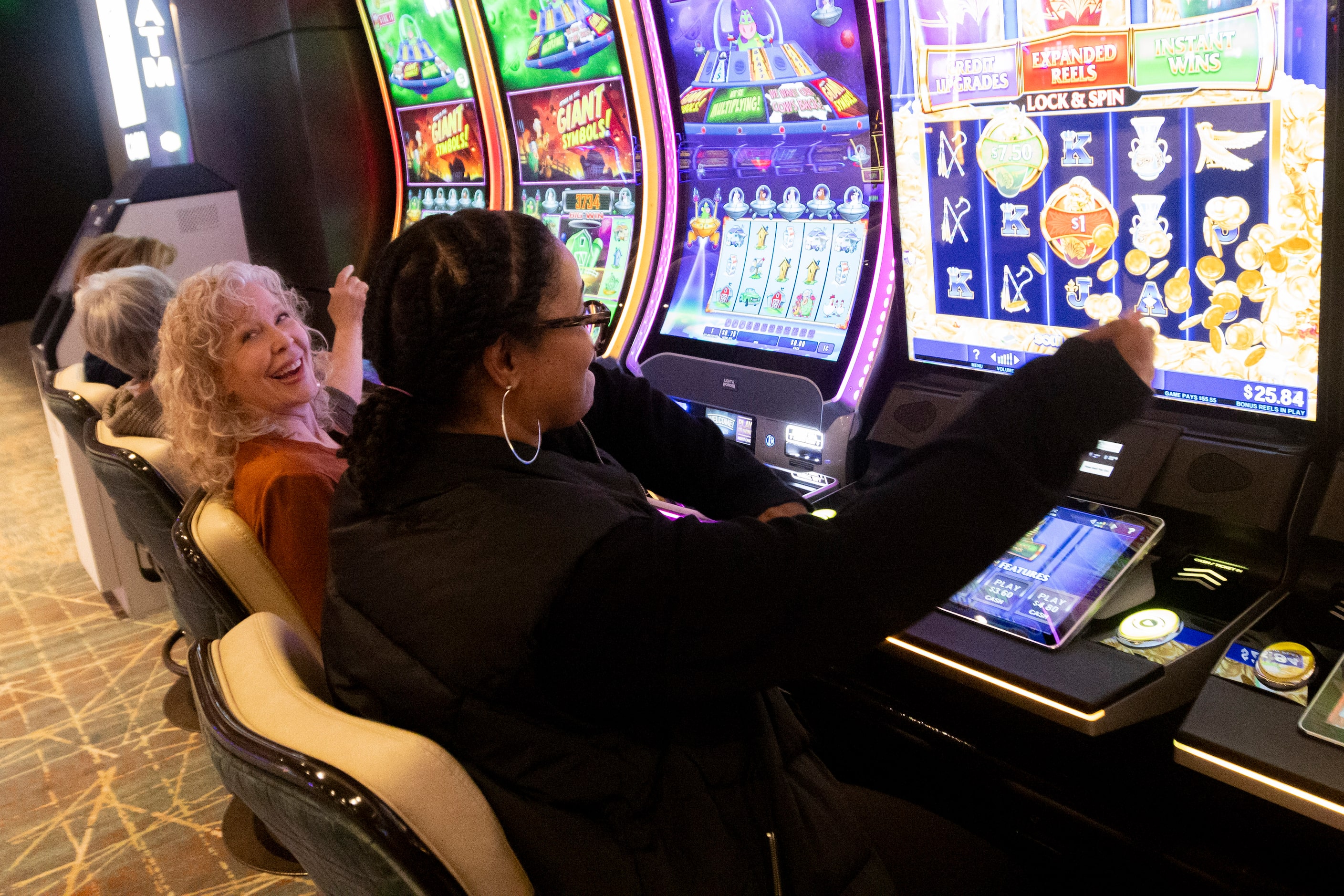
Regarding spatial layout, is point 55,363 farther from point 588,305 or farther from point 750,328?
point 588,305

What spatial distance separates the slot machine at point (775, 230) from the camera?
2043 millimetres

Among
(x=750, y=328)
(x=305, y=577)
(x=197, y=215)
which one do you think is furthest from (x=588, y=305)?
(x=197, y=215)

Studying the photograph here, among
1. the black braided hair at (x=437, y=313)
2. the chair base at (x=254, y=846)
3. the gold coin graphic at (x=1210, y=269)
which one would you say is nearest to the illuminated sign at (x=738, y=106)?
the gold coin graphic at (x=1210, y=269)

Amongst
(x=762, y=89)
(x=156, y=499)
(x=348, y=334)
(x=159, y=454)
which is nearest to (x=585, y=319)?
(x=156, y=499)

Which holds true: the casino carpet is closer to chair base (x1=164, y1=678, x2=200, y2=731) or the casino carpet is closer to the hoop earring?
chair base (x1=164, y1=678, x2=200, y2=731)

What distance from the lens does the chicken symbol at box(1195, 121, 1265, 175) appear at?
1427mm

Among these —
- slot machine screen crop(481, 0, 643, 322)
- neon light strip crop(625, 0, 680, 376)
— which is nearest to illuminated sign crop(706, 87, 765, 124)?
neon light strip crop(625, 0, 680, 376)

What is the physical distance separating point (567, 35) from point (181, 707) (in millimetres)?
2300

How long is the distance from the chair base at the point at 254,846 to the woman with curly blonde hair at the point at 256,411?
89 cm

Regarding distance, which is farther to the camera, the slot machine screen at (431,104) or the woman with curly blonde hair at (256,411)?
the slot machine screen at (431,104)

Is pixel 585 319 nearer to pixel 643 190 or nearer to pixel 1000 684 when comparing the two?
pixel 1000 684

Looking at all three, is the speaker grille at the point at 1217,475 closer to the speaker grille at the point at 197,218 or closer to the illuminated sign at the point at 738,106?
the illuminated sign at the point at 738,106

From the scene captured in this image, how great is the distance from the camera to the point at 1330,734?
114cm

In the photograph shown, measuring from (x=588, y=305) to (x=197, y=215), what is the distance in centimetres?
414
